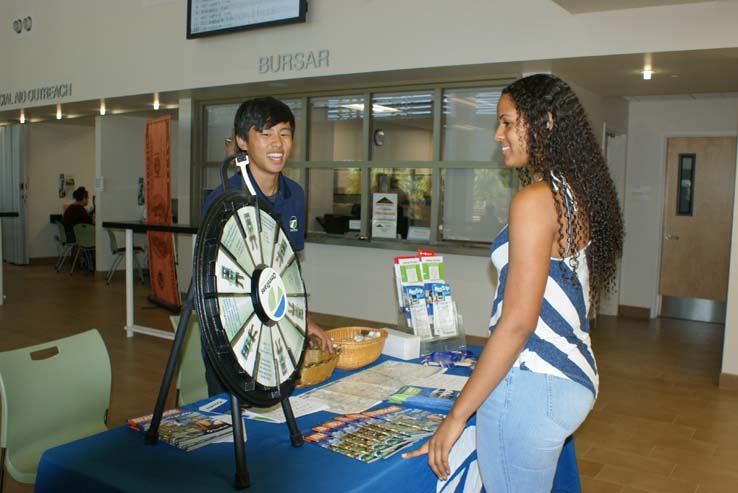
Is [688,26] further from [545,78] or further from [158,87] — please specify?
[158,87]

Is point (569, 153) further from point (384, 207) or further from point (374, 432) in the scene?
point (384, 207)

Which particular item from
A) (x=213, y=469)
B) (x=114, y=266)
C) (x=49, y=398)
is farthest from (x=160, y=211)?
(x=213, y=469)

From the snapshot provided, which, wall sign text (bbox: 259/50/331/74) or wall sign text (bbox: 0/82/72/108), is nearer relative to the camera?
wall sign text (bbox: 259/50/331/74)

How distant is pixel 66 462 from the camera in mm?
1600

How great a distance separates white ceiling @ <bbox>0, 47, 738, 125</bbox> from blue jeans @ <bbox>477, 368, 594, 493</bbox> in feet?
14.1

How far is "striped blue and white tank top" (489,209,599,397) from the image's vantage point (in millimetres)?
1459

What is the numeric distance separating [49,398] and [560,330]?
6.08 feet

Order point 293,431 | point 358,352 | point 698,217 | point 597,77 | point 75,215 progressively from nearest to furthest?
point 293,431 < point 358,352 < point 597,77 < point 698,217 < point 75,215

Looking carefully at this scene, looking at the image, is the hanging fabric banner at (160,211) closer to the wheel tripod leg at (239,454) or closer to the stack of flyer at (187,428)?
the stack of flyer at (187,428)

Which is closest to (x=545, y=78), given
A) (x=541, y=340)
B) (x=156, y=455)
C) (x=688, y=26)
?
(x=541, y=340)

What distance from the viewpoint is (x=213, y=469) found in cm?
158

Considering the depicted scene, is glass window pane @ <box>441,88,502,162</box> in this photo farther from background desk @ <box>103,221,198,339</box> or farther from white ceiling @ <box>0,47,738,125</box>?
background desk @ <box>103,221,198,339</box>

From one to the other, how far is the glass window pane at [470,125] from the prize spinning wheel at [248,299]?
5.10 meters

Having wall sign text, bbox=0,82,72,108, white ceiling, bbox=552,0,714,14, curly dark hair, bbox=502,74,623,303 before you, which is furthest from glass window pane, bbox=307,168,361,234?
curly dark hair, bbox=502,74,623,303
